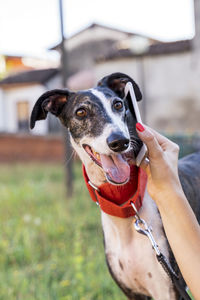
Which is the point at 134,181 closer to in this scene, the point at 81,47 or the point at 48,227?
the point at 48,227

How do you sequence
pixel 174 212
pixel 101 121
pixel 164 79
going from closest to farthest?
pixel 174 212
pixel 101 121
pixel 164 79

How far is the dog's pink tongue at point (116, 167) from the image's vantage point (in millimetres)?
1986

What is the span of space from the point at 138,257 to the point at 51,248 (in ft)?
7.65

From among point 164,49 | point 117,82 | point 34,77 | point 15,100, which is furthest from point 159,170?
point 15,100

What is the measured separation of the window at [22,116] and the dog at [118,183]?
19.4m

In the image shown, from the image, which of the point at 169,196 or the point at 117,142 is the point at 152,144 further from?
the point at 117,142

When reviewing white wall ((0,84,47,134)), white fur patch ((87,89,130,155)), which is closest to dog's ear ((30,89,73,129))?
white fur patch ((87,89,130,155))

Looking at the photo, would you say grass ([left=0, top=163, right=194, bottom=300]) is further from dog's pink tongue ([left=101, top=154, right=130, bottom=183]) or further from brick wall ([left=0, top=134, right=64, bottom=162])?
brick wall ([left=0, top=134, right=64, bottom=162])

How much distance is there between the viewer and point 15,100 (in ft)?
70.6

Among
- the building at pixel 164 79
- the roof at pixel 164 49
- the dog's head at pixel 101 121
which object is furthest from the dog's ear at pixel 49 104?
the roof at pixel 164 49

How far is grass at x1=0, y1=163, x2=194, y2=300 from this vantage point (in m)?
3.43

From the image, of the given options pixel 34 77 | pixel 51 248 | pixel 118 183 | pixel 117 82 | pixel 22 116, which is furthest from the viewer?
pixel 22 116

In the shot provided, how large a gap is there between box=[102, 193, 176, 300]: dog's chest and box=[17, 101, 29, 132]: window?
19483mm

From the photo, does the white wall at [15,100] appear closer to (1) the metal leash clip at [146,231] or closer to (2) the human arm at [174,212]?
(1) the metal leash clip at [146,231]
